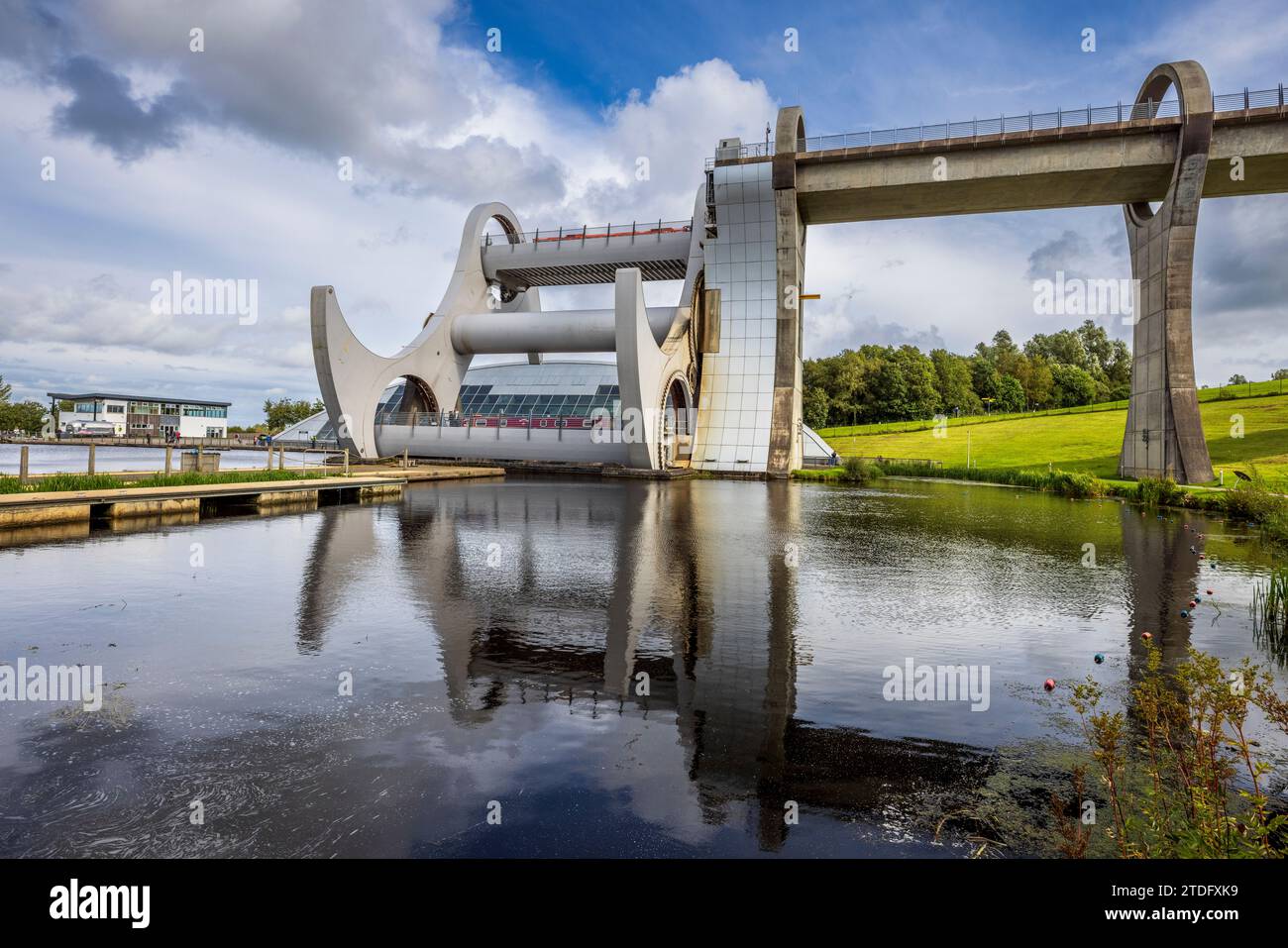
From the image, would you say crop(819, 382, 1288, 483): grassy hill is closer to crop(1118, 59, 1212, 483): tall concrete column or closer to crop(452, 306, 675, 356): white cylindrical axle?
crop(1118, 59, 1212, 483): tall concrete column

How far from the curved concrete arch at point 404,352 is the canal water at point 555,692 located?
→ 24844mm

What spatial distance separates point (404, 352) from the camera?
47.5 m

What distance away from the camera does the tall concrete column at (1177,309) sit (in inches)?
1531

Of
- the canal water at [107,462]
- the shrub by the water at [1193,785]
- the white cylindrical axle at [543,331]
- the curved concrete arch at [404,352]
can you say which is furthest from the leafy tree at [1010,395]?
the shrub by the water at [1193,785]

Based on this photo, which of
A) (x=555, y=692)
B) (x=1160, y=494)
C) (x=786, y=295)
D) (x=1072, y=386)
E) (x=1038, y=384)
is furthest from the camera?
(x=1038, y=384)

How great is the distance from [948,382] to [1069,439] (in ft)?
134

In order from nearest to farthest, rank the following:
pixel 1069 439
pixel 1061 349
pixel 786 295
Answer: pixel 786 295 < pixel 1069 439 < pixel 1061 349

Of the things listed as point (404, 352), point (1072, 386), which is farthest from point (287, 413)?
point (1072, 386)

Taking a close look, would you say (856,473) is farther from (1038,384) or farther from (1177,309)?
(1038,384)

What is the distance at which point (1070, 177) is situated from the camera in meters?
43.0

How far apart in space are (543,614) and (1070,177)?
151ft
